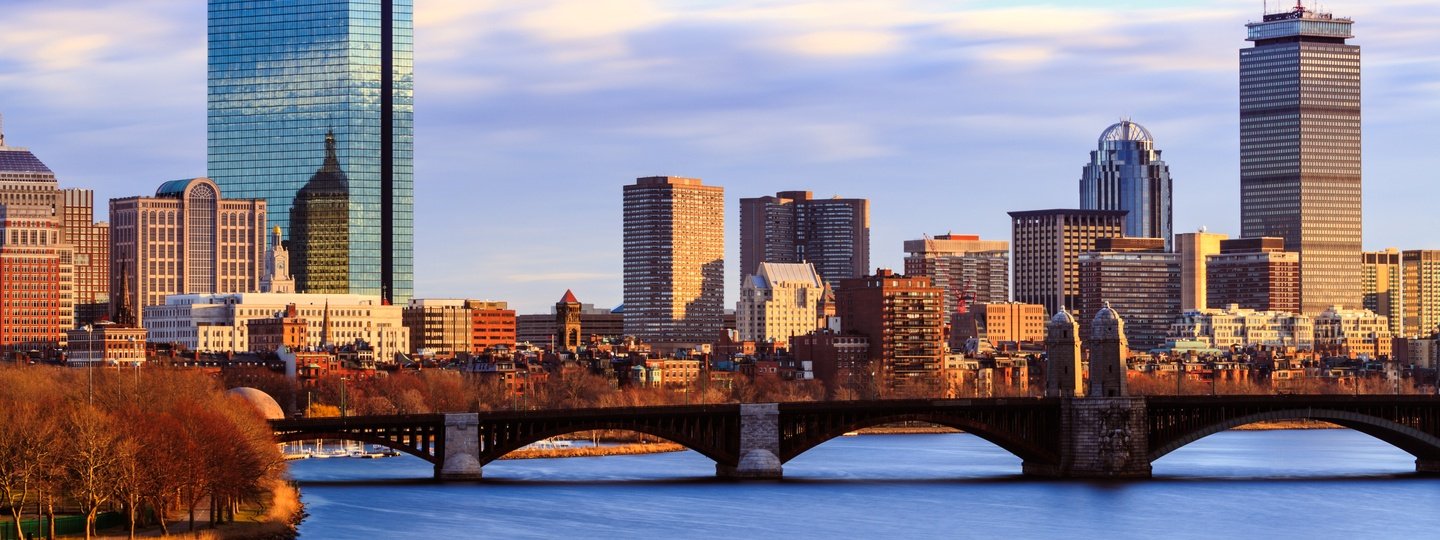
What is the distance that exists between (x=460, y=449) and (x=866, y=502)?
69.7ft

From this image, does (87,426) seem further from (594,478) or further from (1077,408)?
(1077,408)

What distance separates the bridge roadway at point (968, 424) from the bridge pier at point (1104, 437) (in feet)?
0.16

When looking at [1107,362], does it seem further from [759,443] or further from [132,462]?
[132,462]

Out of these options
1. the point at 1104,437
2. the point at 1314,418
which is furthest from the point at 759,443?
the point at 1314,418

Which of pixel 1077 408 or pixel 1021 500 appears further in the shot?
pixel 1077 408

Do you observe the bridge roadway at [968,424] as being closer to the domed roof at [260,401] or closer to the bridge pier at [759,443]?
the bridge pier at [759,443]

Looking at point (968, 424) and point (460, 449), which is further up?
point (968, 424)

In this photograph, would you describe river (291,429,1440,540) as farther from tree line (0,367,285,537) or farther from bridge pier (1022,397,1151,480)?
tree line (0,367,285,537)

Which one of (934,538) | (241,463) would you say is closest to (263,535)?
(241,463)

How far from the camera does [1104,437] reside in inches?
5659

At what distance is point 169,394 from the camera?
474 feet

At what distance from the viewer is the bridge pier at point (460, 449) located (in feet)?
453

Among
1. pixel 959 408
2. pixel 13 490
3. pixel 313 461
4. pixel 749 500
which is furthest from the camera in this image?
pixel 313 461

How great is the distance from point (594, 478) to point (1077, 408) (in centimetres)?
2453
